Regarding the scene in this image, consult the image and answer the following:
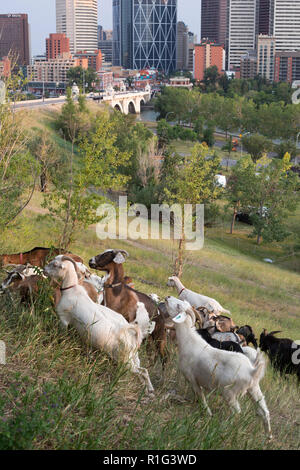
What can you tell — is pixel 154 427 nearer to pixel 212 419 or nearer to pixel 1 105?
pixel 212 419

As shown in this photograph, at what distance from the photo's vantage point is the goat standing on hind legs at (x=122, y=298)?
21.2 feet

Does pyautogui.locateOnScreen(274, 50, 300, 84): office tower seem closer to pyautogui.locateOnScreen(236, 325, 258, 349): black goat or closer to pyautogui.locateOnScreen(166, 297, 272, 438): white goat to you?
pyautogui.locateOnScreen(236, 325, 258, 349): black goat

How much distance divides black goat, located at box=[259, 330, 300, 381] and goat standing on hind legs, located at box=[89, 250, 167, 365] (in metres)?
2.18

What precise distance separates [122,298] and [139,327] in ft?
2.40

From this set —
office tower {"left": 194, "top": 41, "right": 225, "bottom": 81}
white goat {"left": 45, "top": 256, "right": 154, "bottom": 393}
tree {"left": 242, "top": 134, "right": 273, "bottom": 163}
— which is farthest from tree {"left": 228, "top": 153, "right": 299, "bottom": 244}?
office tower {"left": 194, "top": 41, "right": 225, "bottom": 81}

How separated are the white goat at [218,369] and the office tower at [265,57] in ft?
559

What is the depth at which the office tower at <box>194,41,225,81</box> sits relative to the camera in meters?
184

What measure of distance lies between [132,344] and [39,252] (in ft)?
11.1

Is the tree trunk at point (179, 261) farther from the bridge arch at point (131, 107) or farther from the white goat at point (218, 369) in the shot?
the bridge arch at point (131, 107)

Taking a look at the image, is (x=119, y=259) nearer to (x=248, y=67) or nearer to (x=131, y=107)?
(x=131, y=107)

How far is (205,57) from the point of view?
186 meters

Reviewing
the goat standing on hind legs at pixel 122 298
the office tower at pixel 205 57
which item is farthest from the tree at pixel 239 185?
the office tower at pixel 205 57

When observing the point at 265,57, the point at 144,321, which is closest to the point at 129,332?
the point at 144,321

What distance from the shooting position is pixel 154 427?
4387 millimetres
